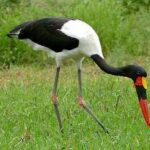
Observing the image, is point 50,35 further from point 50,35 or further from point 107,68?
point 107,68

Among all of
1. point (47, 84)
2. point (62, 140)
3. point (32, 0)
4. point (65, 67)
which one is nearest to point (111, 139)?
point (62, 140)

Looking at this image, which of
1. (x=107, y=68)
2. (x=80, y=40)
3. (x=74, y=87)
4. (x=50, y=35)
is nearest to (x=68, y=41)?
(x=80, y=40)

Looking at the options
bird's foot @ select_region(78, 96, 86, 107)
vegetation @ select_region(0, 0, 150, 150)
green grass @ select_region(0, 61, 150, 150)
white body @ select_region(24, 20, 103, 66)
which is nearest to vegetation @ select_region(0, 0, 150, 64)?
vegetation @ select_region(0, 0, 150, 150)

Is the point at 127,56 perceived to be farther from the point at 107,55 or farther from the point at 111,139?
the point at 111,139

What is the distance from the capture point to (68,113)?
678 centimetres

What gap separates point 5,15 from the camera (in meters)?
10.2

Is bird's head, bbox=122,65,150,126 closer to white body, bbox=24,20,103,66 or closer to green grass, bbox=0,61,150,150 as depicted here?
green grass, bbox=0,61,150,150

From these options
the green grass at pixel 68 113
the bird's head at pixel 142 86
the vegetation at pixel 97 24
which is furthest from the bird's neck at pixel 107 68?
the vegetation at pixel 97 24

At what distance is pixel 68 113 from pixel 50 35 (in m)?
0.85

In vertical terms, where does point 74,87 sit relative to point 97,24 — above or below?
above

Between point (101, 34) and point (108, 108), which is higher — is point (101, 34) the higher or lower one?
the lower one

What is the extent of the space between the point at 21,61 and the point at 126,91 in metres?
2.42

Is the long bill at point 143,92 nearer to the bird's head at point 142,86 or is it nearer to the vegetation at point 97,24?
the bird's head at point 142,86

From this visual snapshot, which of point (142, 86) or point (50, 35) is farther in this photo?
point (50, 35)
